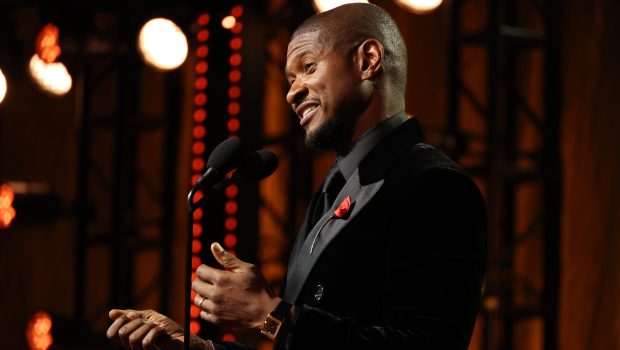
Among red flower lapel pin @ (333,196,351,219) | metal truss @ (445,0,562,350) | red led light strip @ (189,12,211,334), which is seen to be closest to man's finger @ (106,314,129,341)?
red flower lapel pin @ (333,196,351,219)

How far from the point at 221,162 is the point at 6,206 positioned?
6.32 metres

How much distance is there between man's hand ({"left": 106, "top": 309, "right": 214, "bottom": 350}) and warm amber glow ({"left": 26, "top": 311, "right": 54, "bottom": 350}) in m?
4.77

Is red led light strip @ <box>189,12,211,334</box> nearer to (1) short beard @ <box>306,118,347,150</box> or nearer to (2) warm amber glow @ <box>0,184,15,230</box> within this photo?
(1) short beard @ <box>306,118,347,150</box>

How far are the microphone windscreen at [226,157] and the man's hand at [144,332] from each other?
0.37 meters

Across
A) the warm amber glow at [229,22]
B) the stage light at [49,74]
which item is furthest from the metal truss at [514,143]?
the stage light at [49,74]

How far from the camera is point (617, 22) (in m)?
5.69

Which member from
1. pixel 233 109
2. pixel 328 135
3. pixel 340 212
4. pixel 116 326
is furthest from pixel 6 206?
pixel 340 212

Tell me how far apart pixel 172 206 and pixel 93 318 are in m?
1.21

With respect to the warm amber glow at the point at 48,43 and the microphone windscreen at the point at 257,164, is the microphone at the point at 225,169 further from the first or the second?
the warm amber glow at the point at 48,43

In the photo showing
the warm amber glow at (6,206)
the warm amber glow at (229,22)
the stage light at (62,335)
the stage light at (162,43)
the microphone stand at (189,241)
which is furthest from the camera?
the warm amber glow at (6,206)

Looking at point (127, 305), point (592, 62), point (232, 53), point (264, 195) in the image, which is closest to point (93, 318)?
point (127, 305)

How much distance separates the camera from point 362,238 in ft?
5.88

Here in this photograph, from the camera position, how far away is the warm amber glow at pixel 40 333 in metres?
6.52

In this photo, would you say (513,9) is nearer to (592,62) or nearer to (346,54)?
(592,62)
